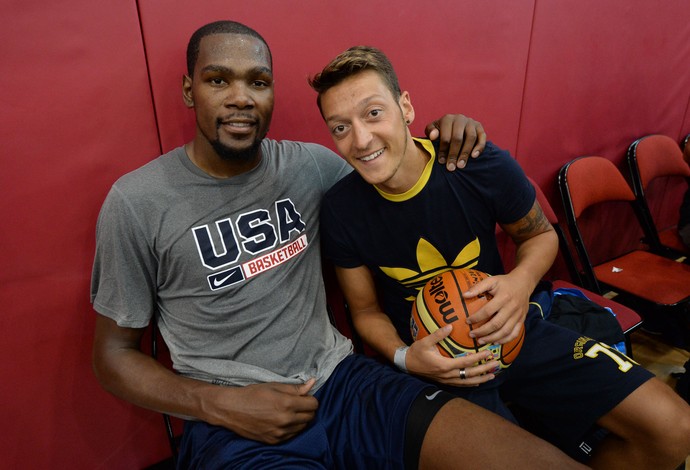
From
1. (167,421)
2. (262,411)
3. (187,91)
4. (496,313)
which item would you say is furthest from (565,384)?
(187,91)

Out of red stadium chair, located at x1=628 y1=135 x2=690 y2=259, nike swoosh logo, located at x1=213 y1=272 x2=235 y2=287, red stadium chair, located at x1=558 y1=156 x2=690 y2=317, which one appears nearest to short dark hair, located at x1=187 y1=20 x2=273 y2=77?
nike swoosh logo, located at x1=213 y1=272 x2=235 y2=287

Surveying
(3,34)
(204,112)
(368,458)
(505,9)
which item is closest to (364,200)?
(204,112)

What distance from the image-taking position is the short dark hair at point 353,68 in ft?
4.15

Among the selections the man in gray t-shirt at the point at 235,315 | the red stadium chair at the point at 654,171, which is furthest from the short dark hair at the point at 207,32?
the red stadium chair at the point at 654,171

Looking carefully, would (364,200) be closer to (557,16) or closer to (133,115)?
(133,115)

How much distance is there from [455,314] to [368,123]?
607mm

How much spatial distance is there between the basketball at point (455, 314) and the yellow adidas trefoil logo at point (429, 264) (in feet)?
0.58

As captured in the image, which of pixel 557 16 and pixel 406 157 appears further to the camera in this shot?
pixel 557 16

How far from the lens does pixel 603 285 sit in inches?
87.1

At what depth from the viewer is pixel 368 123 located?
4.24ft

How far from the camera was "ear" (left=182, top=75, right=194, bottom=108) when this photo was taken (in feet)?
4.18

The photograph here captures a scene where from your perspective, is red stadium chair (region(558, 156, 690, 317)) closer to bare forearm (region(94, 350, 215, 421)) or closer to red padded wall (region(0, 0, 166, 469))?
bare forearm (region(94, 350, 215, 421))

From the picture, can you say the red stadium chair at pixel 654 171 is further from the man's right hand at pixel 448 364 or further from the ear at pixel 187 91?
the ear at pixel 187 91

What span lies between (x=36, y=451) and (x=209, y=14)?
1598mm
